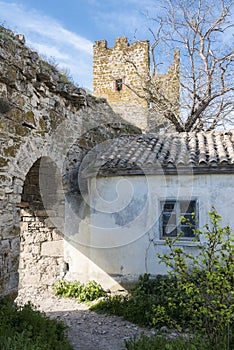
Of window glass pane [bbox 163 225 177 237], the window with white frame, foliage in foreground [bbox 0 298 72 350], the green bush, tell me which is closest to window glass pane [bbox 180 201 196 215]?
the window with white frame

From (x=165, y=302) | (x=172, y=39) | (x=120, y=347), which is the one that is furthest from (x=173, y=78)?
(x=120, y=347)

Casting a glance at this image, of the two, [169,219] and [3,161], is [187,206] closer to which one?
[169,219]

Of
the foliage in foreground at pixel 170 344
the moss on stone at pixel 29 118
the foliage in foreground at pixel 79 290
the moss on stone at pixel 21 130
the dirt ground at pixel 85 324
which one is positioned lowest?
the dirt ground at pixel 85 324

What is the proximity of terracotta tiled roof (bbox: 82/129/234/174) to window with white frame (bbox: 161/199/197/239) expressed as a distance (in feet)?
2.28

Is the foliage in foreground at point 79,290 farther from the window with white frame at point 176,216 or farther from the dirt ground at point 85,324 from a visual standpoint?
the window with white frame at point 176,216

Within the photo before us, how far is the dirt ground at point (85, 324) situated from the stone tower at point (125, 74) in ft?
33.2

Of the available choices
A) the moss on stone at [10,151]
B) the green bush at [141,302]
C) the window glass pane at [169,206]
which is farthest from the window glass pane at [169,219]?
the moss on stone at [10,151]

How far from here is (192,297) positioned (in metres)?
4.42

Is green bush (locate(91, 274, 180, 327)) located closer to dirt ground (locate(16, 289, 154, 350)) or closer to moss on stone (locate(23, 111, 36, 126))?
dirt ground (locate(16, 289, 154, 350))

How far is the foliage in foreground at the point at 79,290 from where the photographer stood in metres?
6.55

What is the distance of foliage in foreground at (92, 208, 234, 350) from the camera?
3.46 metres

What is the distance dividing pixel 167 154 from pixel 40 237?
323cm

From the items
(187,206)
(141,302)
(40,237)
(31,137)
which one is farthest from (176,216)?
(31,137)

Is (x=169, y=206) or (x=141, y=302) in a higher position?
(x=169, y=206)
